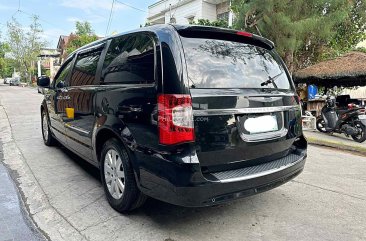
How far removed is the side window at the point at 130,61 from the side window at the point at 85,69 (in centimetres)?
30

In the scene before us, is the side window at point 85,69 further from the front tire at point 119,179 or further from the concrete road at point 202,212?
the concrete road at point 202,212

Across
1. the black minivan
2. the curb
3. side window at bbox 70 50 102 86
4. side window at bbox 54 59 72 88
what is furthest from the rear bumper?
the curb

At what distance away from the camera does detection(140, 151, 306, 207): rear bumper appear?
2.38 meters

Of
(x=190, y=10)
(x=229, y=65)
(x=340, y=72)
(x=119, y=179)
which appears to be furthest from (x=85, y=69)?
(x=190, y=10)

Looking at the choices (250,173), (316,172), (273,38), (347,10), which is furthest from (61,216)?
(347,10)

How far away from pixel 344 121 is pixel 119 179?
728 centimetres

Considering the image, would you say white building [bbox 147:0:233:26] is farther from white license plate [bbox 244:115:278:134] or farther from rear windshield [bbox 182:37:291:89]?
white license plate [bbox 244:115:278:134]

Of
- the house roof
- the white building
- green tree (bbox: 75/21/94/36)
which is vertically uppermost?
green tree (bbox: 75/21/94/36)

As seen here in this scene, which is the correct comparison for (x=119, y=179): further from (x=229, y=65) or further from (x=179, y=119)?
(x=229, y=65)

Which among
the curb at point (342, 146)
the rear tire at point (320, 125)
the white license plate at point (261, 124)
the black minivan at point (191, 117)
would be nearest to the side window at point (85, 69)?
the black minivan at point (191, 117)

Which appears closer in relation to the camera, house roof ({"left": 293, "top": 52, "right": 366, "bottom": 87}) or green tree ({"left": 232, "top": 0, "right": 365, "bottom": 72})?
house roof ({"left": 293, "top": 52, "right": 366, "bottom": 87})

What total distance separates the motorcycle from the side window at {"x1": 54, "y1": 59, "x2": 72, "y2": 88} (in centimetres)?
693

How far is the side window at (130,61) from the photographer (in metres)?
2.73

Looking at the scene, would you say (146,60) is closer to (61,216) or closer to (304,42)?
(61,216)
